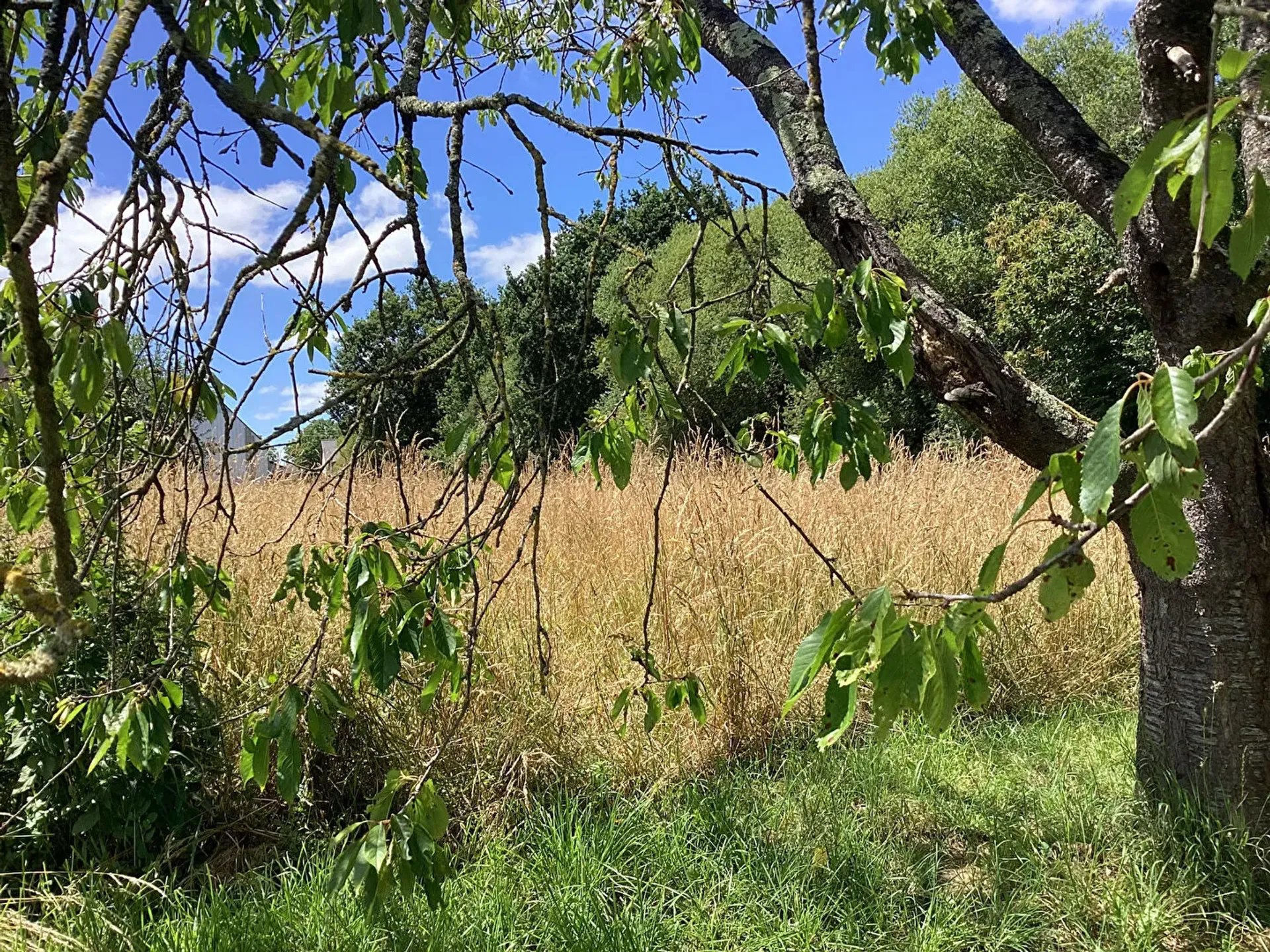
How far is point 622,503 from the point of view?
15.6 feet

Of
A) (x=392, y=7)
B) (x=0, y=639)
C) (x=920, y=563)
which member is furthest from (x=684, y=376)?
(x=920, y=563)

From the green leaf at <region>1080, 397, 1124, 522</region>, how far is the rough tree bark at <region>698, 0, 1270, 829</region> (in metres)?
1.40

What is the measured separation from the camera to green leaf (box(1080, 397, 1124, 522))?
2.08ft

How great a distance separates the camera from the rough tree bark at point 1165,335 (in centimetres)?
195

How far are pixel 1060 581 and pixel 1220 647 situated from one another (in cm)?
172

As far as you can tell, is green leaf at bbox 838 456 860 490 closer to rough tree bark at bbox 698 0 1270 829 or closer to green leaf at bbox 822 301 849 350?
green leaf at bbox 822 301 849 350

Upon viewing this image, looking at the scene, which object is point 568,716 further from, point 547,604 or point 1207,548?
point 1207,548

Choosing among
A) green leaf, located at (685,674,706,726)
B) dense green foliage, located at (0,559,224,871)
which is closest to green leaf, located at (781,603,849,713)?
green leaf, located at (685,674,706,726)

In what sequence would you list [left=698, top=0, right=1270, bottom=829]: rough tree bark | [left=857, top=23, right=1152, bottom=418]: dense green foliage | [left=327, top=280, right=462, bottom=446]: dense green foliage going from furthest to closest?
[left=857, top=23, right=1152, bottom=418]: dense green foliage → [left=698, top=0, right=1270, bottom=829]: rough tree bark → [left=327, top=280, right=462, bottom=446]: dense green foliage

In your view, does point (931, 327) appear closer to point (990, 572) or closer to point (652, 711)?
point (652, 711)

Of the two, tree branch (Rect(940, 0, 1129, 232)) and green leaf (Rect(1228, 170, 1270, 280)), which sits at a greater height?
tree branch (Rect(940, 0, 1129, 232))

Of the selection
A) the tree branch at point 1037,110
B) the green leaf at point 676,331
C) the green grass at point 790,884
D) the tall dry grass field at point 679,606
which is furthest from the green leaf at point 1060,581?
the tall dry grass field at point 679,606

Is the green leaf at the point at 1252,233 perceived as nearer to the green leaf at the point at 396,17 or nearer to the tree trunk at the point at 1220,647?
the green leaf at the point at 396,17

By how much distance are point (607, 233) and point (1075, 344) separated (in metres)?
11.1
